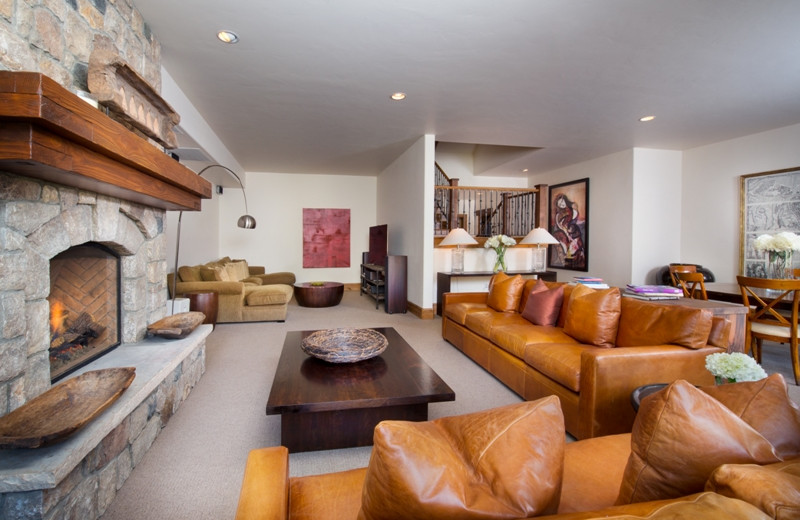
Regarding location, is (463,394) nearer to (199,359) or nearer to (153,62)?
(199,359)

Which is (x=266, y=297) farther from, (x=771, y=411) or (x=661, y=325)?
(x=771, y=411)

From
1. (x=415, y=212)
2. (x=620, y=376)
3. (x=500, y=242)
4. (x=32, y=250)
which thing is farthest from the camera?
(x=415, y=212)

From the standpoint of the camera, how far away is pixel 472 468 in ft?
2.32

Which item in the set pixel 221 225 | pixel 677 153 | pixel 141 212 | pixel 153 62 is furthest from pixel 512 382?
pixel 221 225

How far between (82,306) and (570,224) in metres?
7.16

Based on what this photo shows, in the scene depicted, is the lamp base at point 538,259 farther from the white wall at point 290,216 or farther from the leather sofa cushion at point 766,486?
the leather sofa cushion at point 766,486

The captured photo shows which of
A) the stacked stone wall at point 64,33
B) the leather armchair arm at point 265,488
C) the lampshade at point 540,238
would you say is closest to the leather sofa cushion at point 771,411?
the leather armchair arm at point 265,488

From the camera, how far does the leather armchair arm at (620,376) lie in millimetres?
2047

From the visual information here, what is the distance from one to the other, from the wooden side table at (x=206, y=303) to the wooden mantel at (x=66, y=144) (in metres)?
3.05

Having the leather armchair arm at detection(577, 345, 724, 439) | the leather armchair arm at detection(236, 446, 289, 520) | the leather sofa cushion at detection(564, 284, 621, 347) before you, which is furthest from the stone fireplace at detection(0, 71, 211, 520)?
the leather sofa cushion at detection(564, 284, 621, 347)

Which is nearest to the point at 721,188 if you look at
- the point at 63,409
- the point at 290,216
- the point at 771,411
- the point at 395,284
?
the point at 395,284

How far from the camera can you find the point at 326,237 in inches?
343

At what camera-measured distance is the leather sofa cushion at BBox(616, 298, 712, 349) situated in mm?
2164

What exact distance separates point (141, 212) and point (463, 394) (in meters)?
2.56
